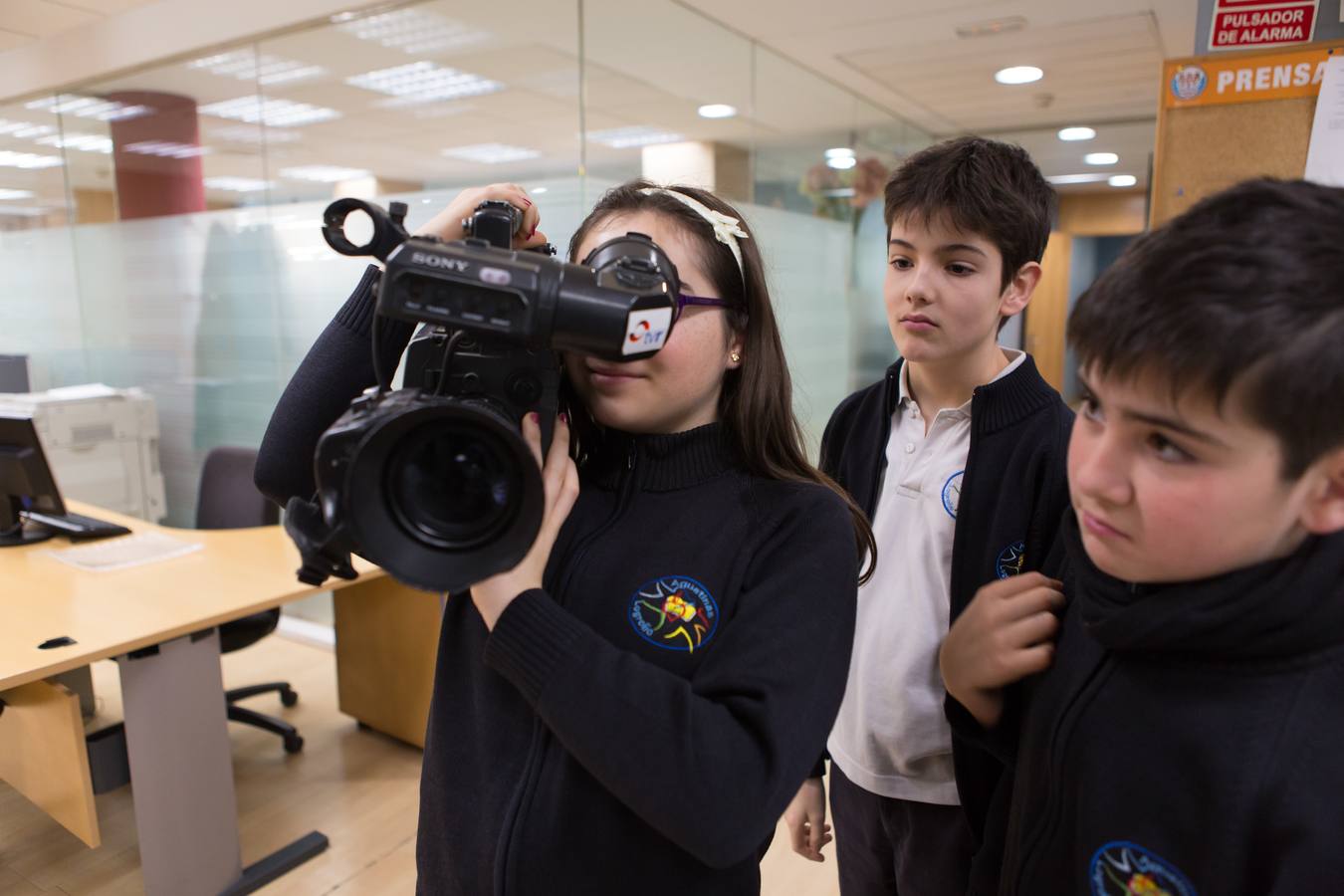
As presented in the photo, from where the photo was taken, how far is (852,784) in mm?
1117

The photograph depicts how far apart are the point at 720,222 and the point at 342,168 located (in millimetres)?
3008

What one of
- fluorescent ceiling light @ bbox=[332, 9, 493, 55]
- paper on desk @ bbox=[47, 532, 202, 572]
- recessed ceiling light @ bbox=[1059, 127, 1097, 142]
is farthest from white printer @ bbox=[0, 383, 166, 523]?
recessed ceiling light @ bbox=[1059, 127, 1097, 142]

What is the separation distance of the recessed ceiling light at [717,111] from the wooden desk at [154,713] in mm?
2406

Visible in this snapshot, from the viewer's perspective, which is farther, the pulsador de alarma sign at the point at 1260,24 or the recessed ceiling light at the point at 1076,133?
the recessed ceiling light at the point at 1076,133

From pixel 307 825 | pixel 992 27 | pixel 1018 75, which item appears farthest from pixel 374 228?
pixel 1018 75

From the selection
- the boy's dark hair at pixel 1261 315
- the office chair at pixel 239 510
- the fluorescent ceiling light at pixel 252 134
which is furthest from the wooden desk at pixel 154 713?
the fluorescent ceiling light at pixel 252 134

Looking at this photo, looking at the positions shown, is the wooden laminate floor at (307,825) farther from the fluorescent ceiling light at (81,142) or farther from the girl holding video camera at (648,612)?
the fluorescent ceiling light at (81,142)

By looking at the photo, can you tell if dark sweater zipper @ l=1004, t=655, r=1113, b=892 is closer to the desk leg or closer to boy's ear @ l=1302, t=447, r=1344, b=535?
boy's ear @ l=1302, t=447, r=1344, b=535

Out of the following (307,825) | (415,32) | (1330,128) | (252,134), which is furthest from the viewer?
(252,134)

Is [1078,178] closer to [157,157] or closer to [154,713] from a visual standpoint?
[157,157]

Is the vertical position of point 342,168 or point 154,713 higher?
point 342,168

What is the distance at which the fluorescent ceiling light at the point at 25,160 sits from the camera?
4.07 m

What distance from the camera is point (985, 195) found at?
40.0 inches

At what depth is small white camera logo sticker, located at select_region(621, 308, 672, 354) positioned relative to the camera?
0.62 metres
